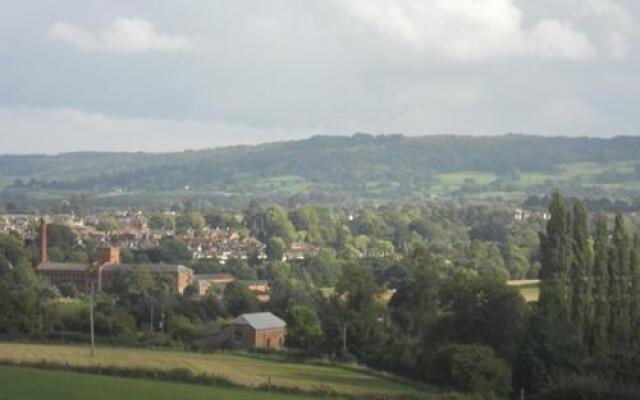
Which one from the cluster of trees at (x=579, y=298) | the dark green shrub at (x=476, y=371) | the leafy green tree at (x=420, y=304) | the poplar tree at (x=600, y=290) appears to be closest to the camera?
the dark green shrub at (x=476, y=371)

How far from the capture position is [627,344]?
42.9 meters

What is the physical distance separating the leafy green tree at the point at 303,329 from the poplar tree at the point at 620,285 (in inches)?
635

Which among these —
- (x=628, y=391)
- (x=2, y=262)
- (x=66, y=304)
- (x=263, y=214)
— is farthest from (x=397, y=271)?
(x=263, y=214)

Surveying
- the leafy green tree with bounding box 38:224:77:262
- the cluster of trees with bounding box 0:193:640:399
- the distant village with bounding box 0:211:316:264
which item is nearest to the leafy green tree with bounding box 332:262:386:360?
the cluster of trees with bounding box 0:193:640:399

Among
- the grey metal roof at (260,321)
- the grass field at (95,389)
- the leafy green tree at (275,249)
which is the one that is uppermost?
the grass field at (95,389)

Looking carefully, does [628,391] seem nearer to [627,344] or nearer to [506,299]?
[627,344]

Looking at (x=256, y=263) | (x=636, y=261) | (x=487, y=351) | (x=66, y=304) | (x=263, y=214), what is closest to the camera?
(x=487, y=351)

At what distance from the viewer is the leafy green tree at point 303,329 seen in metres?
57.9

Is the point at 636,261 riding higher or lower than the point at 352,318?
higher

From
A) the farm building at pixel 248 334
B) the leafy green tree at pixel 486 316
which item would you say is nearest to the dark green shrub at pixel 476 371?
the leafy green tree at pixel 486 316

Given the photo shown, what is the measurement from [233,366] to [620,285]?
15.6m

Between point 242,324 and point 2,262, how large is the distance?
3125cm

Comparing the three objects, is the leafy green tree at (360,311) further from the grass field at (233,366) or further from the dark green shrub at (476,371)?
the dark green shrub at (476,371)

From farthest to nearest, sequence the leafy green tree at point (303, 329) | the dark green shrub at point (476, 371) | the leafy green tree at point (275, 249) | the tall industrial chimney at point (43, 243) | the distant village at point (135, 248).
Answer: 1. the leafy green tree at point (275, 249)
2. the tall industrial chimney at point (43, 243)
3. the distant village at point (135, 248)
4. the leafy green tree at point (303, 329)
5. the dark green shrub at point (476, 371)
